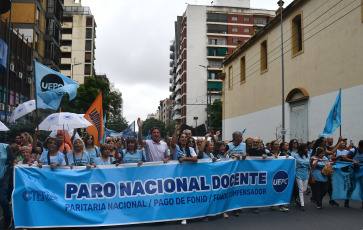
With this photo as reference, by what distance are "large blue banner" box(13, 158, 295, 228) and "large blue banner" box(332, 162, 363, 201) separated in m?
2.45

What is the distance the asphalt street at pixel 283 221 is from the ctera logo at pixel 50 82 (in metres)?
3.05

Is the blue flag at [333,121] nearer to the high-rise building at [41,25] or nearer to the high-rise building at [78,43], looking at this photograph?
the high-rise building at [41,25]

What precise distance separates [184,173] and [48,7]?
34.8 m

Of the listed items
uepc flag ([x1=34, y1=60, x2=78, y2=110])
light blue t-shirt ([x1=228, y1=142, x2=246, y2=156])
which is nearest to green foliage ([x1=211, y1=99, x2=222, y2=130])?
light blue t-shirt ([x1=228, y1=142, x2=246, y2=156])

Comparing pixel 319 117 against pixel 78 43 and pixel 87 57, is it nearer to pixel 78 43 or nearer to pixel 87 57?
pixel 87 57

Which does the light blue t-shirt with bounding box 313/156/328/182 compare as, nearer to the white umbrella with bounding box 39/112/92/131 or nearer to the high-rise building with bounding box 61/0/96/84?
the white umbrella with bounding box 39/112/92/131

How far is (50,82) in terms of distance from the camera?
717cm

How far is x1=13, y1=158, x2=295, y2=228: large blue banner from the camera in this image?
5.95 metres

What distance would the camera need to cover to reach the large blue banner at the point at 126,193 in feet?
19.5

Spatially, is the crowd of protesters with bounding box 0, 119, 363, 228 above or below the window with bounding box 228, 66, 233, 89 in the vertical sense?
below

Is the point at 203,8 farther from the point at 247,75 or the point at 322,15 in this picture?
the point at 322,15

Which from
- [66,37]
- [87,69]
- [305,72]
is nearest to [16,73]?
[305,72]

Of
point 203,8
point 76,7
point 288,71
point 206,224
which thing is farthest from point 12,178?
→ point 76,7

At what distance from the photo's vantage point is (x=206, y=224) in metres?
6.34
